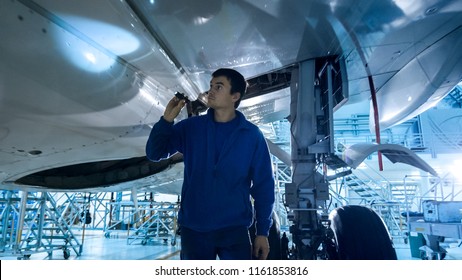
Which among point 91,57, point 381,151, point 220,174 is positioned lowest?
point 220,174

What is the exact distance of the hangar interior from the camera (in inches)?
199

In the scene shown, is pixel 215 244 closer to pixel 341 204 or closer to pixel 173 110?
pixel 173 110

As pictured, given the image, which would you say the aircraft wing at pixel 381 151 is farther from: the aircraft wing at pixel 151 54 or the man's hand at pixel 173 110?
the man's hand at pixel 173 110

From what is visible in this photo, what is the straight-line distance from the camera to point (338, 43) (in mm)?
2064

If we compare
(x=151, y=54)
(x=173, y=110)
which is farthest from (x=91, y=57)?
(x=173, y=110)

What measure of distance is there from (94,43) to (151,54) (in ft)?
1.01

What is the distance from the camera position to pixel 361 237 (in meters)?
2.21

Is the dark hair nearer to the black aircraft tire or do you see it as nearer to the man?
the man

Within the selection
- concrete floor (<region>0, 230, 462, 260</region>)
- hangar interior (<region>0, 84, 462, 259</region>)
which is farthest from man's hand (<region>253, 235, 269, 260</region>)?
concrete floor (<region>0, 230, 462, 260</region>)

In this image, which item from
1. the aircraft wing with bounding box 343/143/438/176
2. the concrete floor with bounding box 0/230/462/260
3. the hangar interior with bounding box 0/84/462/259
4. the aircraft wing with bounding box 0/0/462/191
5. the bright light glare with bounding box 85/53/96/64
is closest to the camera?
the aircraft wing with bounding box 0/0/462/191

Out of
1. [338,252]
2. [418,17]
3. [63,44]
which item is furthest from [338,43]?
[63,44]

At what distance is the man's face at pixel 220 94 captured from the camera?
4.74 ft

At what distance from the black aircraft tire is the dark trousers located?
1162mm

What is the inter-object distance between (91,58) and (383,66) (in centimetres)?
214
